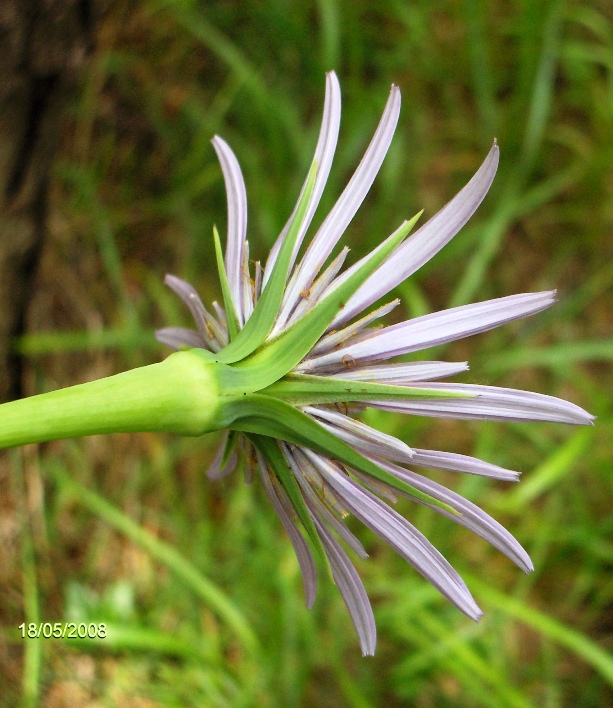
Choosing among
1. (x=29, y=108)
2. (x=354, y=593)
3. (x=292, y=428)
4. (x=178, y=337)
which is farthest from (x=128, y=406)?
(x=29, y=108)

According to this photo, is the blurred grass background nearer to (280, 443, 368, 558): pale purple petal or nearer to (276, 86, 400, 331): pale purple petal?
(280, 443, 368, 558): pale purple petal

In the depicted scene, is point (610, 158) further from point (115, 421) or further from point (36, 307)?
point (115, 421)

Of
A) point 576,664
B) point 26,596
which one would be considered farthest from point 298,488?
point 576,664

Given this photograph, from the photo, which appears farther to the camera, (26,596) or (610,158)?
(610,158)

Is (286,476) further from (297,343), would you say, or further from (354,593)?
(354,593)
